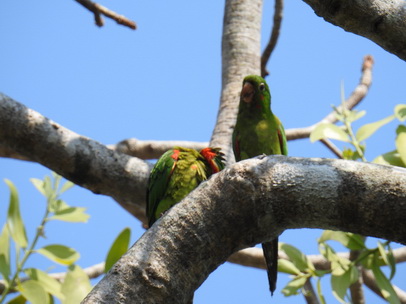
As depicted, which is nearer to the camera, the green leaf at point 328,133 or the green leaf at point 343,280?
the green leaf at point 343,280

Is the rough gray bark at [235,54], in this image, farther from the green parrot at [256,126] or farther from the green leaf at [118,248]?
the green leaf at [118,248]

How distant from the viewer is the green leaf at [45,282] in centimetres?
272

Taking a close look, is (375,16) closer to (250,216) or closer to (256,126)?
(250,216)

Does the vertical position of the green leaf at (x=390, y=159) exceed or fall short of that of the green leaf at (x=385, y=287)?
it exceeds it

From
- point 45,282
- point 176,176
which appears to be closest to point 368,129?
point 176,176

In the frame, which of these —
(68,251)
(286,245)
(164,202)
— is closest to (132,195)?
(164,202)

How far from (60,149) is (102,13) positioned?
128 cm

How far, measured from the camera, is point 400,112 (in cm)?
272

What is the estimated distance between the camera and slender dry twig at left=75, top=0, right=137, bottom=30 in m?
3.58

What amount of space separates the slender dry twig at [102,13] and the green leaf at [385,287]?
7.00 feet

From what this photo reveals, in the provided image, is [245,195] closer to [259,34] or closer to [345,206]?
[345,206]

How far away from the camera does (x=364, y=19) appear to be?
164cm

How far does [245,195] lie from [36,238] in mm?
1812

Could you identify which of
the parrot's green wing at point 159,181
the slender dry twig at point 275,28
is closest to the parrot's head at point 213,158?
the parrot's green wing at point 159,181
